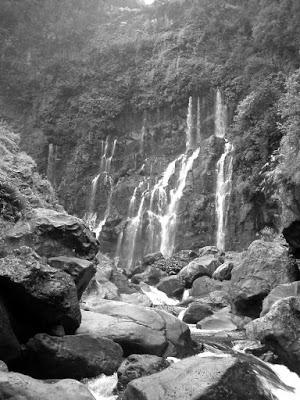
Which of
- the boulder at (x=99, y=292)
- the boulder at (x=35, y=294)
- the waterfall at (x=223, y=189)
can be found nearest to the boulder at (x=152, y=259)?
the waterfall at (x=223, y=189)

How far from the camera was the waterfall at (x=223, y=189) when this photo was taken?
102 feet

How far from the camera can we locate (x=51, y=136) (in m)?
→ 45.0

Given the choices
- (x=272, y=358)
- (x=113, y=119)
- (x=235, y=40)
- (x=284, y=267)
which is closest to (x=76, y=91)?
(x=113, y=119)

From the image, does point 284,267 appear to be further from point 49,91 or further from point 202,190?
point 49,91

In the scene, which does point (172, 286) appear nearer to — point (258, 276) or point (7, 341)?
point (258, 276)

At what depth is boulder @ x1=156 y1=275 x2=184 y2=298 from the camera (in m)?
20.8

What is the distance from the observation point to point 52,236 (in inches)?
448

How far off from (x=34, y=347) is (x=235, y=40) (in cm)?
3852

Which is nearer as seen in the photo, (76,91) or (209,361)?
(209,361)

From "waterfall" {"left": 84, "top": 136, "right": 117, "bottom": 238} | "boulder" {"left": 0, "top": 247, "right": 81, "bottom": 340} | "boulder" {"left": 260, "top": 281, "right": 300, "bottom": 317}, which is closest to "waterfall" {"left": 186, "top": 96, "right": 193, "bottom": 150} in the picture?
"waterfall" {"left": 84, "top": 136, "right": 117, "bottom": 238}

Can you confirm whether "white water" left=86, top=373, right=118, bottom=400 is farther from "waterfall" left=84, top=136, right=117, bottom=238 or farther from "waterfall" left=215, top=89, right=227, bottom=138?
"waterfall" left=215, top=89, right=227, bottom=138

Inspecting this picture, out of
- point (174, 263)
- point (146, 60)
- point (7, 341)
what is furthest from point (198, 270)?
point (146, 60)

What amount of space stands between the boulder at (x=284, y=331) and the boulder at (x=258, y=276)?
13.4 feet

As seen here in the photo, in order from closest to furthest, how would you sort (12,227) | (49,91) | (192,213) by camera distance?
(12,227) → (192,213) → (49,91)
